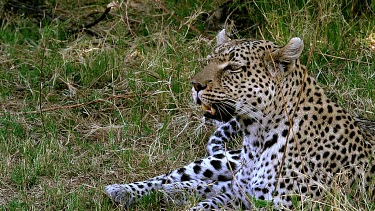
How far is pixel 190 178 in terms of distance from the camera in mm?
7387

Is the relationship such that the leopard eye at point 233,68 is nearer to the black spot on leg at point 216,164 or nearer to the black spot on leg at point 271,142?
the black spot on leg at point 271,142

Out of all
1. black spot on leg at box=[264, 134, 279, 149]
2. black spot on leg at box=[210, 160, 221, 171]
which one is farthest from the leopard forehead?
black spot on leg at box=[210, 160, 221, 171]

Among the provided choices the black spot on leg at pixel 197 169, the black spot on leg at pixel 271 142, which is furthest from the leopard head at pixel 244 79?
the black spot on leg at pixel 197 169

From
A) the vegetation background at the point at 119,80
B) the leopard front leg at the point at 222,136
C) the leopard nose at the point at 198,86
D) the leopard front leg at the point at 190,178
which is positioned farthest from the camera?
the leopard front leg at the point at 222,136

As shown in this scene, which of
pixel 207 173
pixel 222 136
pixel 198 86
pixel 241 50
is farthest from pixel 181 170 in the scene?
pixel 241 50

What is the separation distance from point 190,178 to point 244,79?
1.30m

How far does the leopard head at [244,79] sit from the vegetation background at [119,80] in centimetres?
77

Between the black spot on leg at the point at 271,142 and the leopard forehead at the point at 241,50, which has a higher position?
the leopard forehead at the point at 241,50

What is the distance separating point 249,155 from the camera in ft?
22.2

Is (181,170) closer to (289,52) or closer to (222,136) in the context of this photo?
(222,136)

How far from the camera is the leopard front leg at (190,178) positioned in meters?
6.99

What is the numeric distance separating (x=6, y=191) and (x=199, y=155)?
66.8 inches

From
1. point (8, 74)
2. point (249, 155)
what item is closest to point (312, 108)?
point (249, 155)

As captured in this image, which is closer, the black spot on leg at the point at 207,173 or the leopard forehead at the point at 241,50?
the leopard forehead at the point at 241,50
